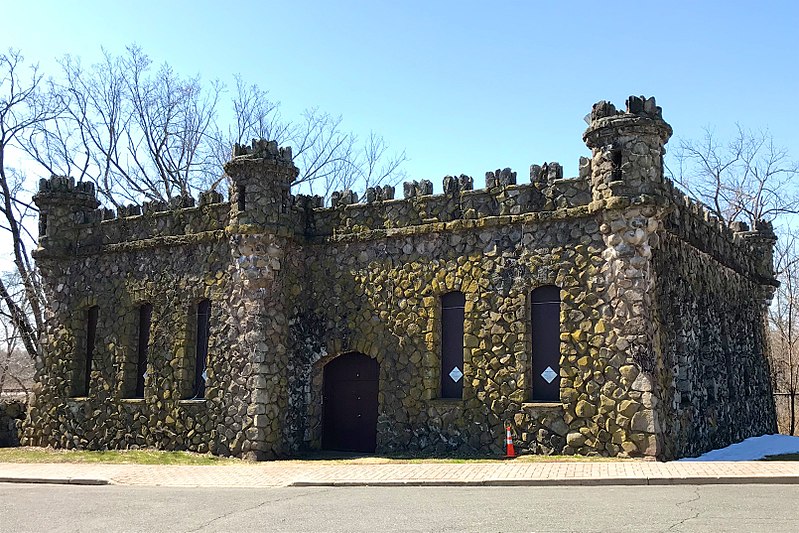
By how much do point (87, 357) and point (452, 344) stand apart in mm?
9886

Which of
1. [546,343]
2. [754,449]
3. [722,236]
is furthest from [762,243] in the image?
[546,343]

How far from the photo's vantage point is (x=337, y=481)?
14406 mm

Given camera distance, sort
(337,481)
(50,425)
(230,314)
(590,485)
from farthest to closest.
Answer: (50,425)
(230,314)
(337,481)
(590,485)

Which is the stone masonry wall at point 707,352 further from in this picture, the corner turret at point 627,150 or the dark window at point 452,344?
the dark window at point 452,344

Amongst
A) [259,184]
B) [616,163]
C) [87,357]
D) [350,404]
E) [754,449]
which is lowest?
[754,449]

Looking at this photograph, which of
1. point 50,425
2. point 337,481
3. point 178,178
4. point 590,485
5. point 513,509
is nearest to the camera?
point 513,509

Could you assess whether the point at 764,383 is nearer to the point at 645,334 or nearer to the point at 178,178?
the point at 645,334

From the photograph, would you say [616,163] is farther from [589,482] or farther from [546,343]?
[589,482]

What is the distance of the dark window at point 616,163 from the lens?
16578 millimetres

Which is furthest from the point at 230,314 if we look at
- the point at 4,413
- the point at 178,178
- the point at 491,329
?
the point at 178,178

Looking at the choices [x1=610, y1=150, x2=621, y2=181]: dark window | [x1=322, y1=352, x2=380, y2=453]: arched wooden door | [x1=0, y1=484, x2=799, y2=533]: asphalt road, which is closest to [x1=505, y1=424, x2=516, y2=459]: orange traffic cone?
[x1=322, y1=352, x2=380, y2=453]: arched wooden door

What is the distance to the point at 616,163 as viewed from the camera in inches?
656

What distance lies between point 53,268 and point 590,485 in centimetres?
1573

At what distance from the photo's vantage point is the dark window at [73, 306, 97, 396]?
2202 centimetres
